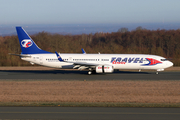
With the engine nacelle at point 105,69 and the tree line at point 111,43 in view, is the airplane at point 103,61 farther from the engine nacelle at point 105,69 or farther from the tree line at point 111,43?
the tree line at point 111,43

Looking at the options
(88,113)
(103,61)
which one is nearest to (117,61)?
(103,61)

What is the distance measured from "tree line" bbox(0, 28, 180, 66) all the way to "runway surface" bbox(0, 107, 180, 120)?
4421 cm

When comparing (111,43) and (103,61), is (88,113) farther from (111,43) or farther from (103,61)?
(111,43)

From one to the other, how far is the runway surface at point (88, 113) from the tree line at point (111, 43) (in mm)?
44212

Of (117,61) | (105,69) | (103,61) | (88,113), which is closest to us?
(88,113)

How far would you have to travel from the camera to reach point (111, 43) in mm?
83312

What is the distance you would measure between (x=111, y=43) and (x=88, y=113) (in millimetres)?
71851

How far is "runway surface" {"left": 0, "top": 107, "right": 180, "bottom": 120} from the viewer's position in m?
11.6

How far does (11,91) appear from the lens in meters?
20.7

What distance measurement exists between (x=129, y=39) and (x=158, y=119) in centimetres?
7732

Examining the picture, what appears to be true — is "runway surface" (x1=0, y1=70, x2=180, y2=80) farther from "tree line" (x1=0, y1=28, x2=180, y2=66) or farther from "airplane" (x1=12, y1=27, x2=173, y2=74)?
"tree line" (x1=0, y1=28, x2=180, y2=66)

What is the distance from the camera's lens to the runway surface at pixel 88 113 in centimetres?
1159

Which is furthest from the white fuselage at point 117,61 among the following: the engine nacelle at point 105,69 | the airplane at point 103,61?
the engine nacelle at point 105,69

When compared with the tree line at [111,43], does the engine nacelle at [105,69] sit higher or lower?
lower
